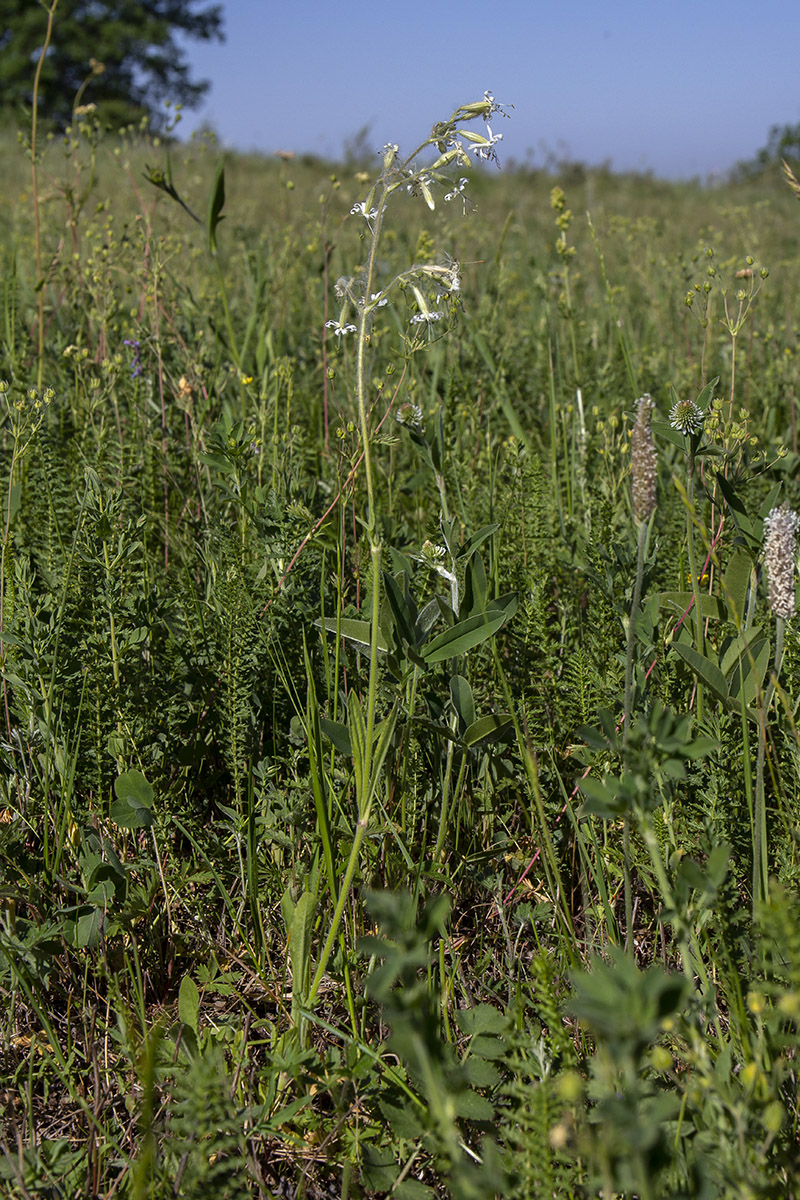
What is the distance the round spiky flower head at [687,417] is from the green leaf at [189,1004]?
1.12 meters

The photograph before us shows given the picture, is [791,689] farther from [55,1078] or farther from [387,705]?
[55,1078]

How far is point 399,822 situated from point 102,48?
32.7m

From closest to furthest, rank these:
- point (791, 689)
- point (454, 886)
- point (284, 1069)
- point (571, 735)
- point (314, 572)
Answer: point (284, 1069)
point (454, 886)
point (791, 689)
point (571, 735)
point (314, 572)

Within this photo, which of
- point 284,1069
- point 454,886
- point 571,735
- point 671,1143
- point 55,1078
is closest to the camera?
point 671,1143

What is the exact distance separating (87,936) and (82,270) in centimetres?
227

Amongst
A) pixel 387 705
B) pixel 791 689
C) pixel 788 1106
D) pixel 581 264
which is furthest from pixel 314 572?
pixel 581 264

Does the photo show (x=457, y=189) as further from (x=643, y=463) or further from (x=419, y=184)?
(x=643, y=463)

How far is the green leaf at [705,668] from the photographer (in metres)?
1.37

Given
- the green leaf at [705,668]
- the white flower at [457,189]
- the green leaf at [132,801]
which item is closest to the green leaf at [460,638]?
the green leaf at [705,668]

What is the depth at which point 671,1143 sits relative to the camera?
1.04 meters

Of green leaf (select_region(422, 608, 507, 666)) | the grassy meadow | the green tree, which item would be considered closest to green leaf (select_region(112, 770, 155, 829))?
the grassy meadow

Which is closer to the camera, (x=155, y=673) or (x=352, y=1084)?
(x=352, y=1084)

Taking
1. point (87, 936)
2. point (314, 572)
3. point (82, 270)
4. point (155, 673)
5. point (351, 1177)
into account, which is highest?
point (82, 270)

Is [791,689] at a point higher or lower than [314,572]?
lower
